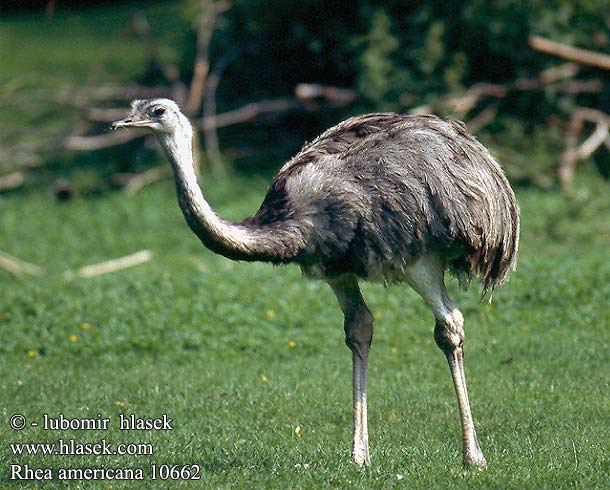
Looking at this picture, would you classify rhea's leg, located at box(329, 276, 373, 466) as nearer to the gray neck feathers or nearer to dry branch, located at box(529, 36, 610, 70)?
the gray neck feathers

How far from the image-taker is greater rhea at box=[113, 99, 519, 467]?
5.75 metres

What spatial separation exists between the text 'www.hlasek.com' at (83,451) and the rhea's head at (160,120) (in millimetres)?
1791

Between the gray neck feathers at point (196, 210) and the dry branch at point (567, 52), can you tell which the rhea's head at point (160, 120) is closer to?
the gray neck feathers at point (196, 210)

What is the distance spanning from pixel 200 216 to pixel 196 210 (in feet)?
0.12

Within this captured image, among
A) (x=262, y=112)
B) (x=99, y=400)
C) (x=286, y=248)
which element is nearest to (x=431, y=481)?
(x=286, y=248)

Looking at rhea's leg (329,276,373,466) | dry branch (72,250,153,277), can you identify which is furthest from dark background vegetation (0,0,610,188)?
rhea's leg (329,276,373,466)

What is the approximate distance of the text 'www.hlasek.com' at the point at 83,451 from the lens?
5.80 meters

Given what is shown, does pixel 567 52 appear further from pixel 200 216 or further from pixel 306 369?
pixel 200 216

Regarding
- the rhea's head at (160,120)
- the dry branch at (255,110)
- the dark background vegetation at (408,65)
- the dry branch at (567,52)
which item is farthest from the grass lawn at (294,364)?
the rhea's head at (160,120)

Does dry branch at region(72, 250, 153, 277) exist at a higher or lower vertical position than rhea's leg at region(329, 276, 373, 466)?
higher

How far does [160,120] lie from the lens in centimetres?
532

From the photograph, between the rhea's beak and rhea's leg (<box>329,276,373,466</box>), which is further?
rhea's leg (<box>329,276,373,466</box>)

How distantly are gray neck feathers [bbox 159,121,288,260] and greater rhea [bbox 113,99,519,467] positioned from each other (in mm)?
14

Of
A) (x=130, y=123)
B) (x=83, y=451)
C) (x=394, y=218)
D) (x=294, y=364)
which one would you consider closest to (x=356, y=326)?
(x=394, y=218)
